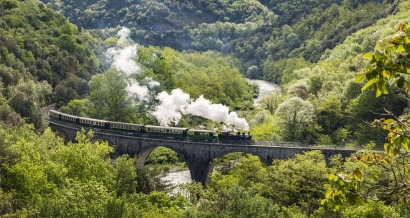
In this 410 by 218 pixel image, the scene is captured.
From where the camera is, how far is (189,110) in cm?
6800

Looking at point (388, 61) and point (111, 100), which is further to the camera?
point (111, 100)

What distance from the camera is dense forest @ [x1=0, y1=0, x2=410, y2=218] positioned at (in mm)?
30797

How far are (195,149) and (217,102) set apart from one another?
31286 millimetres

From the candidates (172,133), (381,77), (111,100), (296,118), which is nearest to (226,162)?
(172,133)

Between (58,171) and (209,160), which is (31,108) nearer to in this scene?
(209,160)

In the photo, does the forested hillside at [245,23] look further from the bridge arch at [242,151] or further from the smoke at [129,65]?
the bridge arch at [242,151]

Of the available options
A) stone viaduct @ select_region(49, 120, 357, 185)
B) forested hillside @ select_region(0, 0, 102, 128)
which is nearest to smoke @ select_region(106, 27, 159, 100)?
forested hillside @ select_region(0, 0, 102, 128)

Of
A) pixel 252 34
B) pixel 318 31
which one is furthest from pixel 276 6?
pixel 318 31

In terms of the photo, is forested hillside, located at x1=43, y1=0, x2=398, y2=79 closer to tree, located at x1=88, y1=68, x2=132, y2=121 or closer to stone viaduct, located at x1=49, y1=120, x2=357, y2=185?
tree, located at x1=88, y1=68, x2=132, y2=121

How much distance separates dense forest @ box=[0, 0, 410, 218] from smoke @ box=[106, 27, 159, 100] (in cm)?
33

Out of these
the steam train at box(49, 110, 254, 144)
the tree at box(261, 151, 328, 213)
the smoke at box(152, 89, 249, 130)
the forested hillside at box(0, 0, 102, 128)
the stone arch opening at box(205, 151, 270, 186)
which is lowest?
the tree at box(261, 151, 328, 213)

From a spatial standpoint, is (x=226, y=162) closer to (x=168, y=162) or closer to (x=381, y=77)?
(x=168, y=162)

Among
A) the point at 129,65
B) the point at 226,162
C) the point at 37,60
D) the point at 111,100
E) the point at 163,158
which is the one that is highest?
the point at 129,65

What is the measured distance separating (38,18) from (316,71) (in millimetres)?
50183
